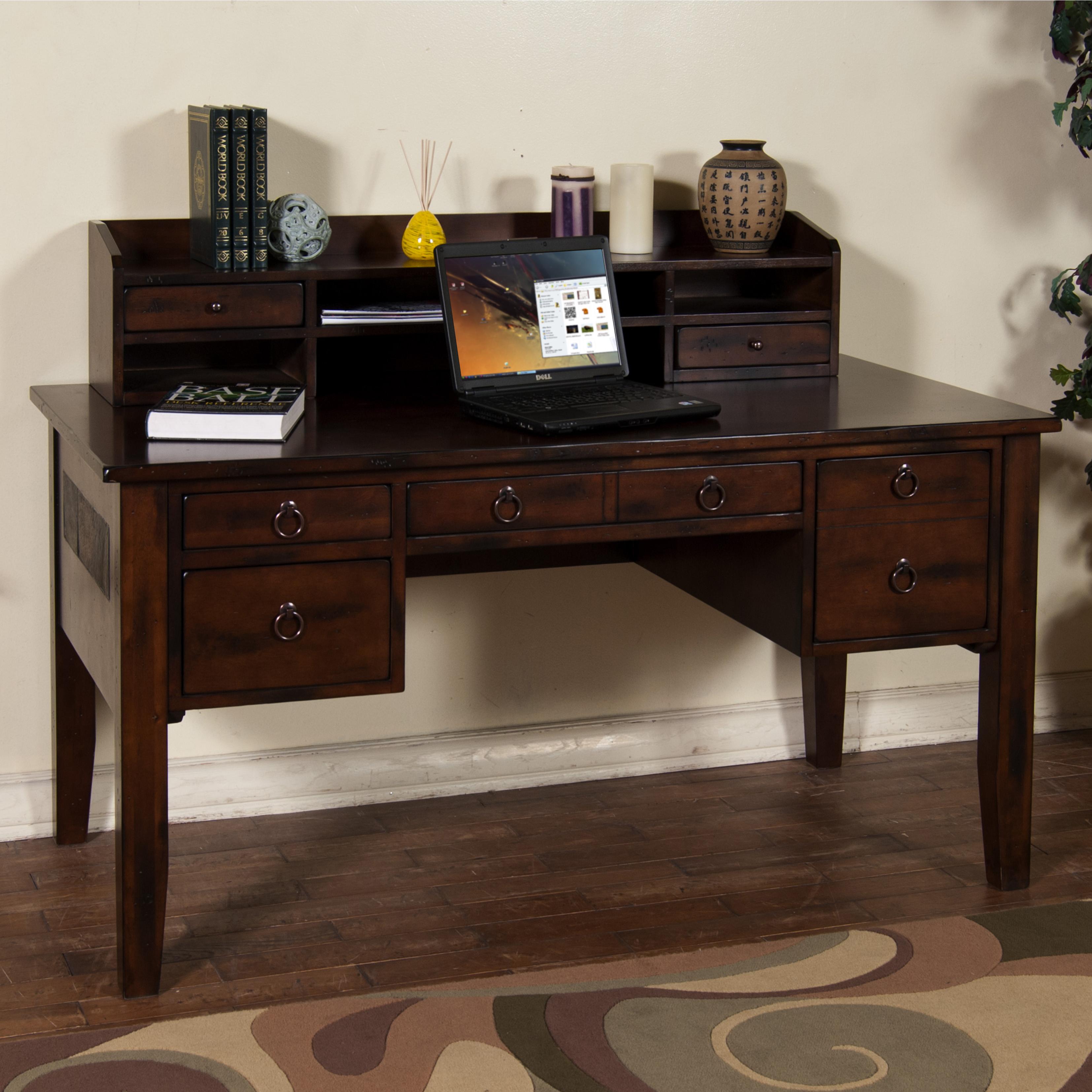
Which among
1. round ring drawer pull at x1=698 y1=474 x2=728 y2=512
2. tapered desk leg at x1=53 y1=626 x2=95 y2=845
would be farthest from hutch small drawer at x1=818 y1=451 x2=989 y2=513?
tapered desk leg at x1=53 y1=626 x2=95 y2=845

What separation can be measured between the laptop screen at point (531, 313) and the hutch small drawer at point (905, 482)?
17.2 inches

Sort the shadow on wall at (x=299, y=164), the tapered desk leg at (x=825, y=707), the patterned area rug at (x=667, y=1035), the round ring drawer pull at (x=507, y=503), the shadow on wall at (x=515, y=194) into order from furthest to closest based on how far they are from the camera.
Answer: the tapered desk leg at (x=825, y=707), the shadow on wall at (x=515, y=194), the shadow on wall at (x=299, y=164), the round ring drawer pull at (x=507, y=503), the patterned area rug at (x=667, y=1035)

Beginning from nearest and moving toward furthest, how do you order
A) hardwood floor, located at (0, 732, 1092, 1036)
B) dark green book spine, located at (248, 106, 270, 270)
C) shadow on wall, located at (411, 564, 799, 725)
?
hardwood floor, located at (0, 732, 1092, 1036) < dark green book spine, located at (248, 106, 270, 270) < shadow on wall, located at (411, 564, 799, 725)

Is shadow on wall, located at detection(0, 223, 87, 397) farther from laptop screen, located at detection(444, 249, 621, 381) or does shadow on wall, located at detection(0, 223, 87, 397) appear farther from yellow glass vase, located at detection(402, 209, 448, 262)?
laptop screen, located at detection(444, 249, 621, 381)

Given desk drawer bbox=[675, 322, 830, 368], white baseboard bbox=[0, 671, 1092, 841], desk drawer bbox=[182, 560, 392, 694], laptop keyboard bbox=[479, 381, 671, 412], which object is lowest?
white baseboard bbox=[0, 671, 1092, 841]

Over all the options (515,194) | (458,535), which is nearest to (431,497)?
(458,535)

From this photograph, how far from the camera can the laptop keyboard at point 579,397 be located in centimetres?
224

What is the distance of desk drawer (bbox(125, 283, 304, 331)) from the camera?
232 centimetres

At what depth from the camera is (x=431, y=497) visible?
2.09m

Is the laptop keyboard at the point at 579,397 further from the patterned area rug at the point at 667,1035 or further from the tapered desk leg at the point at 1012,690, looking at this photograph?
the patterned area rug at the point at 667,1035

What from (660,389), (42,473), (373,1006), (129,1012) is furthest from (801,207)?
(129,1012)

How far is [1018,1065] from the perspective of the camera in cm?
195

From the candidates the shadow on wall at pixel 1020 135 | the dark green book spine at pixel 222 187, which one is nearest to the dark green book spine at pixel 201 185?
the dark green book spine at pixel 222 187

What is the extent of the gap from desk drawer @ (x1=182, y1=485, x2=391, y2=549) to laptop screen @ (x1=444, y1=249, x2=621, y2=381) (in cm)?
37
